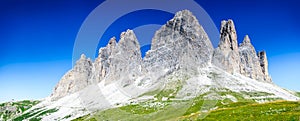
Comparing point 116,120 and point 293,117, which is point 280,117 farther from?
point 116,120

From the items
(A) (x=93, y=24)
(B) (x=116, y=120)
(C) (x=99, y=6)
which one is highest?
(C) (x=99, y=6)

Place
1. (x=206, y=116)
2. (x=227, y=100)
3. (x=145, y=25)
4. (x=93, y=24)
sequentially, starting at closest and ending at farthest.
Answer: (x=93, y=24), (x=206, y=116), (x=145, y=25), (x=227, y=100)

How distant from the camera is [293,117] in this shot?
32438 mm

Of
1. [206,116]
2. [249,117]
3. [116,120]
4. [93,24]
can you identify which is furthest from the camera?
[116,120]

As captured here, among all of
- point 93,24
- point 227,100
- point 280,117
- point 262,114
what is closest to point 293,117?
point 280,117

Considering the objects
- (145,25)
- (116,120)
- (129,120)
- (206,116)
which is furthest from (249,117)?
(116,120)

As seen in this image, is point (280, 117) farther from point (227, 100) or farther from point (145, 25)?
point (227, 100)

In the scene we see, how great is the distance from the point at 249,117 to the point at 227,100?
167 meters

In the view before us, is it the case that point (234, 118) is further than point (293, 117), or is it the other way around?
point (234, 118)

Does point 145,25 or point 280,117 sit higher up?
point 145,25

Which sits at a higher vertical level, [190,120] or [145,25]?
[145,25]

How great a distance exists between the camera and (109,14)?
44.3m

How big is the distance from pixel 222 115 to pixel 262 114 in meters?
6.12

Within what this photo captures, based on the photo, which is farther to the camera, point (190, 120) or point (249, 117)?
point (190, 120)
